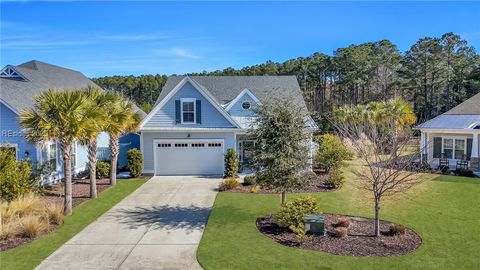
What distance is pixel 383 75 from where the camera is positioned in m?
55.7

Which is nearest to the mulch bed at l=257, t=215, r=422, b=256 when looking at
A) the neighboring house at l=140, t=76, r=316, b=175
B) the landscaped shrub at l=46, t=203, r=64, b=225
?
the landscaped shrub at l=46, t=203, r=64, b=225

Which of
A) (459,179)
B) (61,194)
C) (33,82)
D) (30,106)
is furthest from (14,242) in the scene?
(459,179)

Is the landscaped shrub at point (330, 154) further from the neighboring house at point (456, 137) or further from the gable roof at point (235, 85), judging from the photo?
the gable roof at point (235, 85)

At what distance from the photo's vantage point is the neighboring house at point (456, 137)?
23188 millimetres

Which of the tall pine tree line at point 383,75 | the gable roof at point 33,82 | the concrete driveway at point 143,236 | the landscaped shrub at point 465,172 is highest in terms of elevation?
the tall pine tree line at point 383,75

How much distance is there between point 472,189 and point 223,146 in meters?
13.2

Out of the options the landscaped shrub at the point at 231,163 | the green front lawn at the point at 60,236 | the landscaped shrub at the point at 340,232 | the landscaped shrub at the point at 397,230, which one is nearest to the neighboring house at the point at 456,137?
the landscaped shrub at the point at 231,163

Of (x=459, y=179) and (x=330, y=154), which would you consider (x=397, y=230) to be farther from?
(x=459, y=179)

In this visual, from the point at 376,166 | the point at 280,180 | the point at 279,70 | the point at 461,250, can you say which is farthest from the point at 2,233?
the point at 279,70

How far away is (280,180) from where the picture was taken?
12.4 metres

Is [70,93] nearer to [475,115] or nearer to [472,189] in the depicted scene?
[472,189]

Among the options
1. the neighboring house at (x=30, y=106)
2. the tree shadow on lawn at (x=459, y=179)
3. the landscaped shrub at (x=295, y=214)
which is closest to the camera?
the landscaped shrub at (x=295, y=214)

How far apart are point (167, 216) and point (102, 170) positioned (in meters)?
9.47

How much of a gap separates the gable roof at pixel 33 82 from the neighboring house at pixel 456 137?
23.3 metres
